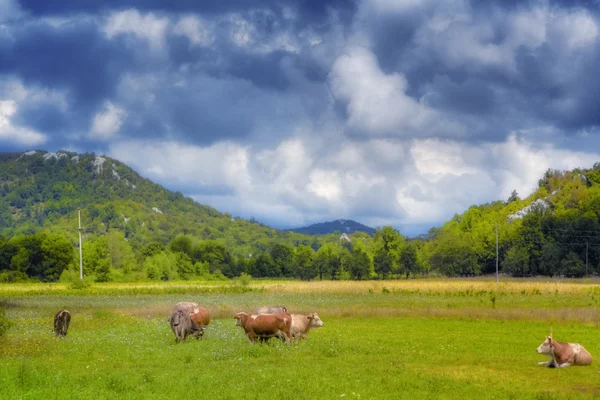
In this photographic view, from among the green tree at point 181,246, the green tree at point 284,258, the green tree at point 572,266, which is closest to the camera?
the green tree at point 572,266

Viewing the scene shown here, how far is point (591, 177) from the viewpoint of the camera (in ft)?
497

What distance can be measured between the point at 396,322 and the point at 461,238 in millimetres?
118267

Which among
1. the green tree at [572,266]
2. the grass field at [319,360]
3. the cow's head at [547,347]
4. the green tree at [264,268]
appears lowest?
the green tree at [264,268]

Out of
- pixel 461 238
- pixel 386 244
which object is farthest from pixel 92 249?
pixel 461 238

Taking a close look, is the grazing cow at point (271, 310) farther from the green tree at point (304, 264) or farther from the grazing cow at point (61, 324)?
the green tree at point (304, 264)

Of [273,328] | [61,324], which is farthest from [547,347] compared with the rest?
[61,324]

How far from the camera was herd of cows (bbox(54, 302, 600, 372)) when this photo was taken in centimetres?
2028

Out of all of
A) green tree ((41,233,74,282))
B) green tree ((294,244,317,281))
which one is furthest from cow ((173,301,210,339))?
green tree ((294,244,317,281))

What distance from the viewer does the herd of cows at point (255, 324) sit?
2460 cm

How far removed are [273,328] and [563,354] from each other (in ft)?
36.8

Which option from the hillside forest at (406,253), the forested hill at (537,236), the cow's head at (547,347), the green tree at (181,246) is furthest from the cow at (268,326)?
the green tree at (181,246)

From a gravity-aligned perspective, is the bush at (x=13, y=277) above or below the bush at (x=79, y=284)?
below

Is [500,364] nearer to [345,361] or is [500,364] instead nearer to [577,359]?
[577,359]

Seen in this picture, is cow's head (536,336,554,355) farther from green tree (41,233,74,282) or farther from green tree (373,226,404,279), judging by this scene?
green tree (41,233,74,282)
